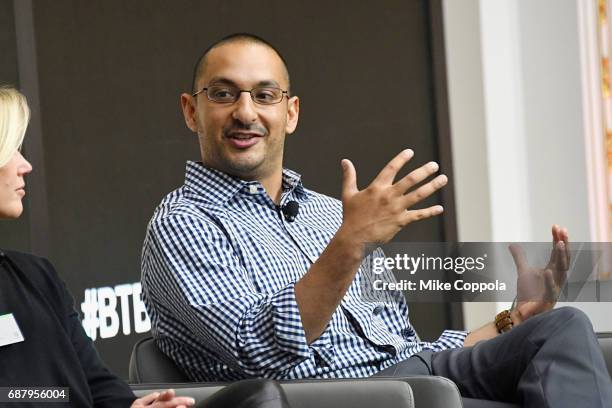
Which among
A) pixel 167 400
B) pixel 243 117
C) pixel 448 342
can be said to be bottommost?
pixel 448 342

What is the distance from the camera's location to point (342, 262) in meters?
2.12

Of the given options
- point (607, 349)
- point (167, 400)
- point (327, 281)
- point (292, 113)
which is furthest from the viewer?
point (292, 113)

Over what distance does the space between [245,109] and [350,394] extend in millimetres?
915

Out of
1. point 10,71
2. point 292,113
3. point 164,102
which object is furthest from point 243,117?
point 164,102

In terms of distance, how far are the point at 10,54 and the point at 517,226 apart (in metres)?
2.57

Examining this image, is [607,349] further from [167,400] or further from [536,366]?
[167,400]

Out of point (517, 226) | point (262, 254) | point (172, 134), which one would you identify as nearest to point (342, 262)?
point (262, 254)

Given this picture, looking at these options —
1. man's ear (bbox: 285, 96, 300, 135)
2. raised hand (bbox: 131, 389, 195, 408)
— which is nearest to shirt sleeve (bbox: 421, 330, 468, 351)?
man's ear (bbox: 285, 96, 300, 135)

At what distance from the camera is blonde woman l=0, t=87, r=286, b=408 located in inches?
74.0

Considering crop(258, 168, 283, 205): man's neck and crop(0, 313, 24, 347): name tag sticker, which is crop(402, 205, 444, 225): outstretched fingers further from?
crop(0, 313, 24, 347): name tag sticker

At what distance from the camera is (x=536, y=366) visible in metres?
2.12

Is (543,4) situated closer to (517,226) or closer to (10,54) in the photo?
(517,226)

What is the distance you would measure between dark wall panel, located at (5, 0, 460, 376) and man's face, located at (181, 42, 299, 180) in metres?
1.62

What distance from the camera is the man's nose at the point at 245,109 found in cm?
257
